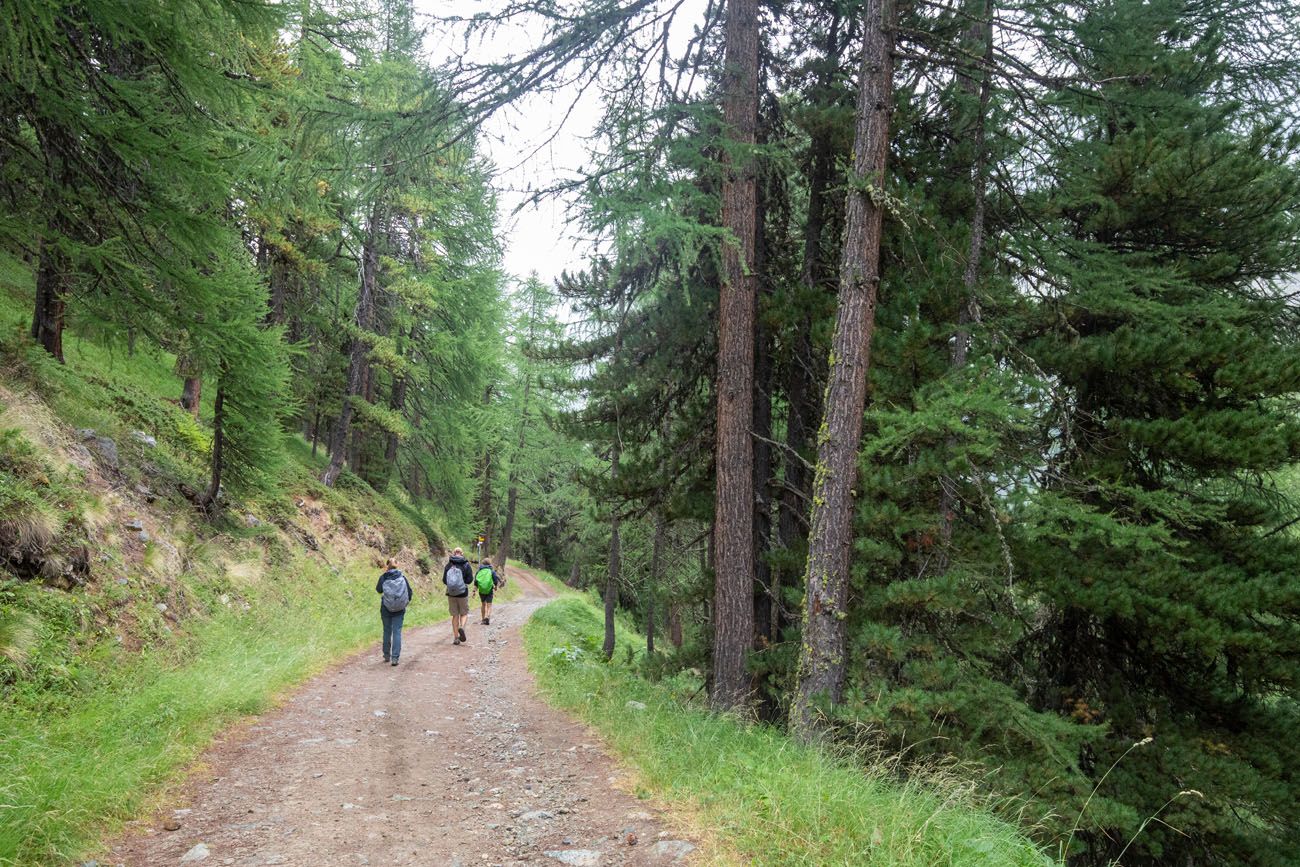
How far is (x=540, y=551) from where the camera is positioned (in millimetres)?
49594

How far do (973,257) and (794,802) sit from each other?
567 cm

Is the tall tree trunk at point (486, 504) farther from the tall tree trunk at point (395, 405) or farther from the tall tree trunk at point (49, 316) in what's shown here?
the tall tree trunk at point (49, 316)

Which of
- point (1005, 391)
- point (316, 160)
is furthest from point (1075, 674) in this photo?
point (316, 160)

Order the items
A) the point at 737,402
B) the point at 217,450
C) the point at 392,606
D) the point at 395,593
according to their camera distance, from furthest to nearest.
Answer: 1. the point at 217,450
2. the point at 392,606
3. the point at 395,593
4. the point at 737,402

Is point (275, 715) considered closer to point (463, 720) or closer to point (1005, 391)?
point (463, 720)

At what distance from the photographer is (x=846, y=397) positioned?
653cm

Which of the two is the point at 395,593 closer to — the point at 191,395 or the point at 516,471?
the point at 191,395

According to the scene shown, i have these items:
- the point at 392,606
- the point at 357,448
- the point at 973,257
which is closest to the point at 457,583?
the point at 392,606

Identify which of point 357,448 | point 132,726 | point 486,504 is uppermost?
point 357,448

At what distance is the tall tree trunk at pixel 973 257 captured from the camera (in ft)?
21.7

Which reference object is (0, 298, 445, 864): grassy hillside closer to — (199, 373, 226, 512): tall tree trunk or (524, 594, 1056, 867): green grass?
(199, 373, 226, 512): tall tree trunk

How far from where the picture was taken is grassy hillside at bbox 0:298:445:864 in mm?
4277

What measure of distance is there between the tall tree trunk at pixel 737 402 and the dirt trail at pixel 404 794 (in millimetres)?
1947

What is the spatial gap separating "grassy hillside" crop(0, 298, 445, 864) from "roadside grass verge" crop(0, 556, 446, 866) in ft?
0.06
